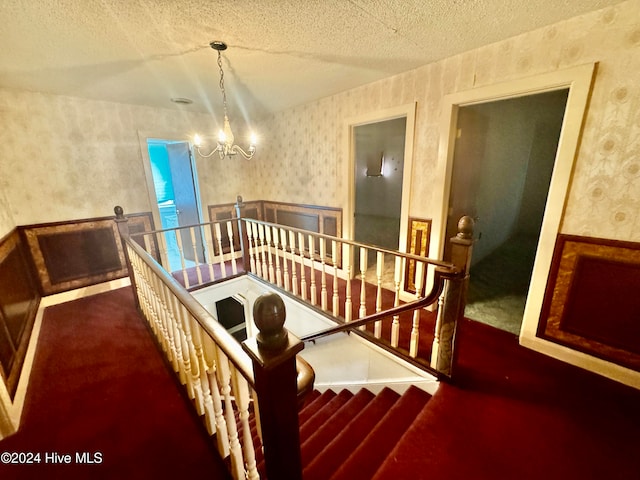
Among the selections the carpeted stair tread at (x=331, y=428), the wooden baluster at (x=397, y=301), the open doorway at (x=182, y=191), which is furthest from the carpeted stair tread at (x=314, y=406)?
the open doorway at (x=182, y=191)

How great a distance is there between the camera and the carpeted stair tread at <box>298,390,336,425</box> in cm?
215

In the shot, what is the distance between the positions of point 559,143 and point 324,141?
2.41 meters

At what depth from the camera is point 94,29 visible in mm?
1619

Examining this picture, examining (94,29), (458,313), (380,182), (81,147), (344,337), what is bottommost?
(344,337)

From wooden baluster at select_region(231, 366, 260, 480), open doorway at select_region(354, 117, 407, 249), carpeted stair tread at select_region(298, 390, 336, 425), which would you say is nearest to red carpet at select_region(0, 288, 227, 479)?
wooden baluster at select_region(231, 366, 260, 480)

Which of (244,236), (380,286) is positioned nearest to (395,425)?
(380,286)

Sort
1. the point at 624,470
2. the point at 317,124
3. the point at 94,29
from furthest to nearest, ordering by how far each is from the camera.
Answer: the point at 317,124 < the point at 94,29 < the point at 624,470

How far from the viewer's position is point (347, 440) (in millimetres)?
1559

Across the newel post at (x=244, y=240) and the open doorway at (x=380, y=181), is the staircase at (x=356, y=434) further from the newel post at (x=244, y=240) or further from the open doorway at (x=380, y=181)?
the open doorway at (x=380, y=181)

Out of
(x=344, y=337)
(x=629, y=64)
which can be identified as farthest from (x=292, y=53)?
(x=344, y=337)

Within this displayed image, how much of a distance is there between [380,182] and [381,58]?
3897 millimetres

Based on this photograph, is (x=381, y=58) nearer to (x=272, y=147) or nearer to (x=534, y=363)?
(x=272, y=147)

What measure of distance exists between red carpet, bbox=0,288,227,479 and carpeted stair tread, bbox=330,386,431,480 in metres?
0.65

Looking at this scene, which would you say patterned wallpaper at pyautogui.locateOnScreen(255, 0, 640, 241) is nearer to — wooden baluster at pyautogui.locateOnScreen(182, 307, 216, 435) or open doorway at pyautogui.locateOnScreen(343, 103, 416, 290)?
open doorway at pyautogui.locateOnScreen(343, 103, 416, 290)
